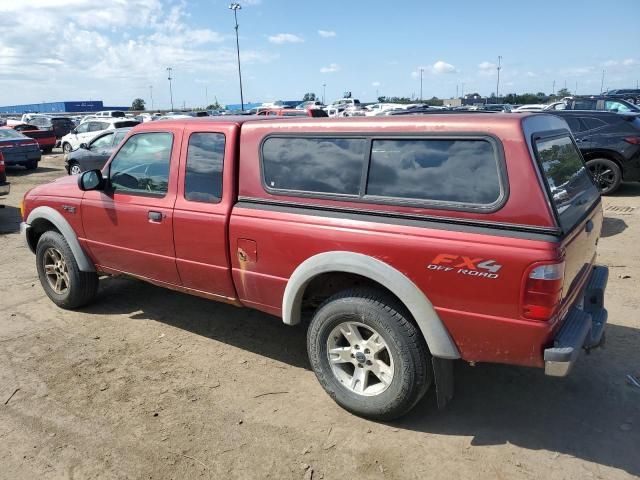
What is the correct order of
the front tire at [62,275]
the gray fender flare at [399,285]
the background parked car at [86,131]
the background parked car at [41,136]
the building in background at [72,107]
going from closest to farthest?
the gray fender flare at [399,285] < the front tire at [62,275] < the background parked car at [86,131] < the background parked car at [41,136] < the building in background at [72,107]

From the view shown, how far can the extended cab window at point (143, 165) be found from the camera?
411cm

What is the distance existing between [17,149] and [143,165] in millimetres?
15263

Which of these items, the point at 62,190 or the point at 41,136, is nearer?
the point at 62,190

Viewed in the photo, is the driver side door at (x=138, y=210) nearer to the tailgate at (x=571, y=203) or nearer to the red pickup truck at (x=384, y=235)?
the red pickup truck at (x=384, y=235)

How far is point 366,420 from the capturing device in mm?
3277

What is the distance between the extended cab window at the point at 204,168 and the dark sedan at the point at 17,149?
15.5m

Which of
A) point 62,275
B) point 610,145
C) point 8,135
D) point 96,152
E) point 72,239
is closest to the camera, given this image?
point 72,239

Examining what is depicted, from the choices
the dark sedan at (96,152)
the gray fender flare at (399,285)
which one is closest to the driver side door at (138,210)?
the gray fender flare at (399,285)

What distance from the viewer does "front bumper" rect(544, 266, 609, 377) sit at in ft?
8.48

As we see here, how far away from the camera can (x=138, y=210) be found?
165 inches

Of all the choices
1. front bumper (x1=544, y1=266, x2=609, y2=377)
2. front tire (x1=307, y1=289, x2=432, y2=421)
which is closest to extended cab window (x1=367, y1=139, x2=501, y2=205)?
front tire (x1=307, y1=289, x2=432, y2=421)

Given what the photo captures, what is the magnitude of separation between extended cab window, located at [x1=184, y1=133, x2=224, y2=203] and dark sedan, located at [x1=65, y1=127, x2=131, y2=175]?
10813mm

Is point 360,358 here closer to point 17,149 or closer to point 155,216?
point 155,216

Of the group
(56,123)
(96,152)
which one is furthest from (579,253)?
(56,123)
